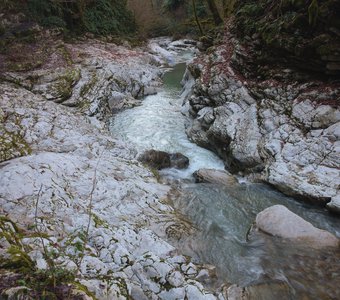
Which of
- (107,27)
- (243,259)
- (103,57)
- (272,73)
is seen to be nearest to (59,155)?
(243,259)

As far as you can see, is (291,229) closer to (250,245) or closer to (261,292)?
(250,245)

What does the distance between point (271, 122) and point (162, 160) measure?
3455 millimetres

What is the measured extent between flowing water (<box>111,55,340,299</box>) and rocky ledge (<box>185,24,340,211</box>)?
0.49 m

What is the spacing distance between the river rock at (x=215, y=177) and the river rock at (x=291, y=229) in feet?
6.64

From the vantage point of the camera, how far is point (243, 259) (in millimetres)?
5379

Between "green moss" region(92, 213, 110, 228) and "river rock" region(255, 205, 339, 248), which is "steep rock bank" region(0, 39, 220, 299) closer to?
"green moss" region(92, 213, 110, 228)

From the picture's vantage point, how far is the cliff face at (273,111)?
747cm

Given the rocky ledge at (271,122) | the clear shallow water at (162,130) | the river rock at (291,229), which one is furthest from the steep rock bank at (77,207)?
the rocky ledge at (271,122)

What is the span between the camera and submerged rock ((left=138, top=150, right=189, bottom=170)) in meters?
9.11

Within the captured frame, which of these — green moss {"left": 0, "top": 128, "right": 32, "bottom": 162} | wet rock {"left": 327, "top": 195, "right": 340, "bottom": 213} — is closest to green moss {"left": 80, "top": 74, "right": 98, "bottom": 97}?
green moss {"left": 0, "top": 128, "right": 32, "bottom": 162}

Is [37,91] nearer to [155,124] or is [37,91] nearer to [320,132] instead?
[155,124]

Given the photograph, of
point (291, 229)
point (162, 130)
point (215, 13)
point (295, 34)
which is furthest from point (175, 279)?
point (215, 13)

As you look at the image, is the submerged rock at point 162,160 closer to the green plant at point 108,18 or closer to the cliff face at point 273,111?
the cliff face at point 273,111

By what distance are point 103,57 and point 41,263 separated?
15.2 m
